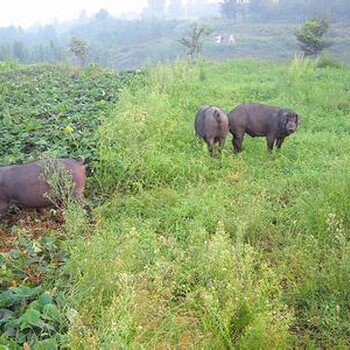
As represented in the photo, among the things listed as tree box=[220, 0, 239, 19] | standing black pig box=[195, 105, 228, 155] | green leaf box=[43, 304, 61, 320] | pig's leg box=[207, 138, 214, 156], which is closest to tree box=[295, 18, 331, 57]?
standing black pig box=[195, 105, 228, 155]

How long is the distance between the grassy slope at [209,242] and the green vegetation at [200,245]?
13 mm

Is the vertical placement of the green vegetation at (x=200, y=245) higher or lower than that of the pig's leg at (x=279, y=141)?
higher

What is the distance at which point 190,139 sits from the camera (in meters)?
8.23

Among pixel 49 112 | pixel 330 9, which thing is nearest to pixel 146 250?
pixel 49 112

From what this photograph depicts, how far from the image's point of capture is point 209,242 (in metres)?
4.04

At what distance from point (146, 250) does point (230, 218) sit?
119 cm

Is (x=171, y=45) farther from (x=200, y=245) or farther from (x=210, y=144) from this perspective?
(x=200, y=245)

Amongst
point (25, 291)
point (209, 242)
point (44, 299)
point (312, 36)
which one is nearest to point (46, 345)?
point (44, 299)

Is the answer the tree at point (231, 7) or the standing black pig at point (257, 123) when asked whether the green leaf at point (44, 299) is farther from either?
the tree at point (231, 7)

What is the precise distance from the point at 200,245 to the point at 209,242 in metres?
0.39

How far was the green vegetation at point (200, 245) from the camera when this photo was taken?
3.17 metres

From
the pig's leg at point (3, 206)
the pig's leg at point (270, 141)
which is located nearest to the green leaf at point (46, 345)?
the pig's leg at point (3, 206)

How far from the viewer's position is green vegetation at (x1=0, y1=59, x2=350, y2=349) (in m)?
3.17

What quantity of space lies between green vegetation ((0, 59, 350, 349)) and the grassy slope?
0.04 feet
